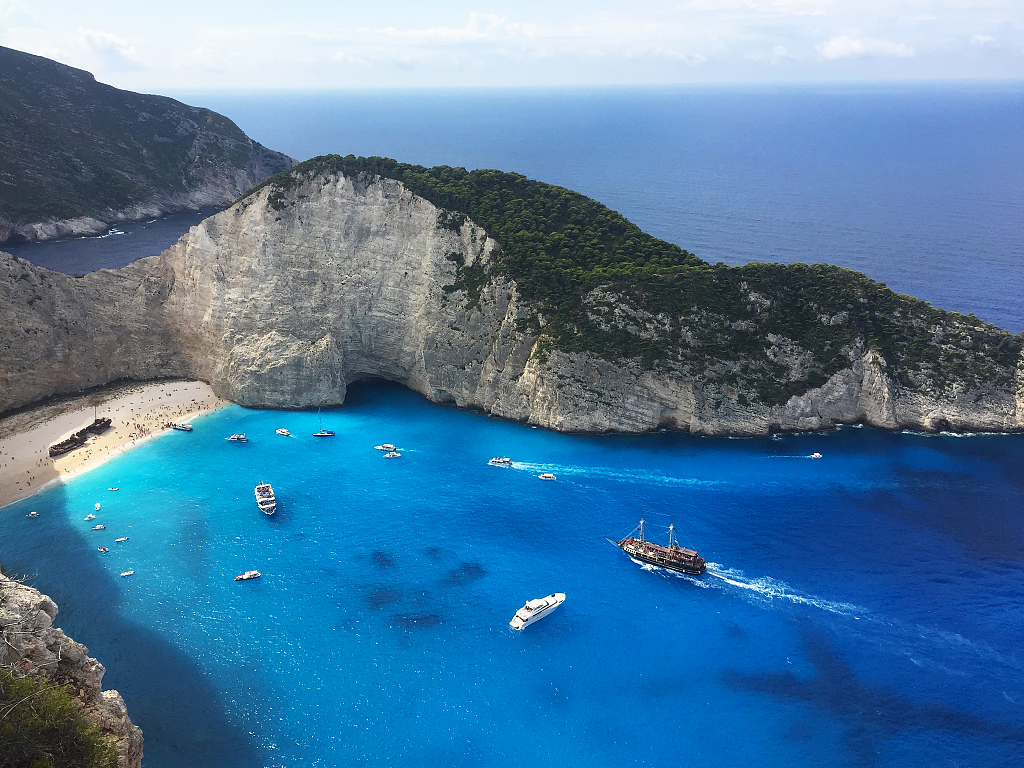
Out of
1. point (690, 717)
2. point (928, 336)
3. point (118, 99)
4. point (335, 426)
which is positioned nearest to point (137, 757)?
point (690, 717)

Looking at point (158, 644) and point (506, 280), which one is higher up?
point (506, 280)

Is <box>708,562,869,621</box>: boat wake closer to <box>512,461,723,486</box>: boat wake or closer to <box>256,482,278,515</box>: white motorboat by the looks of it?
<box>512,461,723,486</box>: boat wake

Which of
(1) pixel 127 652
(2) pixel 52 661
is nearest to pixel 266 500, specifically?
(1) pixel 127 652

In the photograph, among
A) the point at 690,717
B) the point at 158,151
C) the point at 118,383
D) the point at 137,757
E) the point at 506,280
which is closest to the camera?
the point at 137,757

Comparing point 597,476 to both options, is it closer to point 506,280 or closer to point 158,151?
point 506,280

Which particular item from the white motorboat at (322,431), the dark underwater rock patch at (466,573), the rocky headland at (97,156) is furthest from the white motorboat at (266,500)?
the rocky headland at (97,156)

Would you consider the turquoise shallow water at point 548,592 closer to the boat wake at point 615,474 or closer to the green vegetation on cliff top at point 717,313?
the boat wake at point 615,474
